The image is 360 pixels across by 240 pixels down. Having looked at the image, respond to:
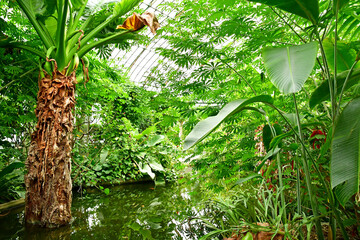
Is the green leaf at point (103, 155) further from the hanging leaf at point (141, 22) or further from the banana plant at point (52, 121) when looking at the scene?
the hanging leaf at point (141, 22)

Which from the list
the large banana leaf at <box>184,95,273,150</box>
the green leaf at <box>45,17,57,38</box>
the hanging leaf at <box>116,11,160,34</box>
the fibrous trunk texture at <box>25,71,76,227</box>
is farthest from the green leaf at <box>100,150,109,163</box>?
the large banana leaf at <box>184,95,273,150</box>

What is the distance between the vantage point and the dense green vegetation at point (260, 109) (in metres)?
0.75

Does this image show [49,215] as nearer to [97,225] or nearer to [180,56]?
[97,225]

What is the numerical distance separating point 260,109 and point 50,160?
2150mm

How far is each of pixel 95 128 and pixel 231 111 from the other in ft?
14.4

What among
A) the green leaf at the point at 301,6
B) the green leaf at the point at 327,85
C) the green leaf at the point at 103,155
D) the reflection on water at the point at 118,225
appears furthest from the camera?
the green leaf at the point at 103,155

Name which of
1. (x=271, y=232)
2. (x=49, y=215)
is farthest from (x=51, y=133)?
(x=271, y=232)

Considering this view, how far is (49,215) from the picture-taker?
2.18m

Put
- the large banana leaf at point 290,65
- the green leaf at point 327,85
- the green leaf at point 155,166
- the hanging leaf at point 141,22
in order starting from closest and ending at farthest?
1. the large banana leaf at point 290,65
2. the green leaf at point 327,85
3. the hanging leaf at point 141,22
4. the green leaf at point 155,166

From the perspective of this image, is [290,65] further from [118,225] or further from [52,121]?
[52,121]

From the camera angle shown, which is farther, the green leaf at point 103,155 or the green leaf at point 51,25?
the green leaf at point 103,155

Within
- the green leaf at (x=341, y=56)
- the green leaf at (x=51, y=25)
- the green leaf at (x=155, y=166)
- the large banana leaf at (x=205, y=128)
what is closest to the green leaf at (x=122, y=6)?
the green leaf at (x=51, y=25)

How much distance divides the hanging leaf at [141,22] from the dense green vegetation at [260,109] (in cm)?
42

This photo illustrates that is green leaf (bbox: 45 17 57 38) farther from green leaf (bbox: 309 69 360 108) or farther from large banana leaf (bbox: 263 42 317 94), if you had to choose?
green leaf (bbox: 309 69 360 108)
